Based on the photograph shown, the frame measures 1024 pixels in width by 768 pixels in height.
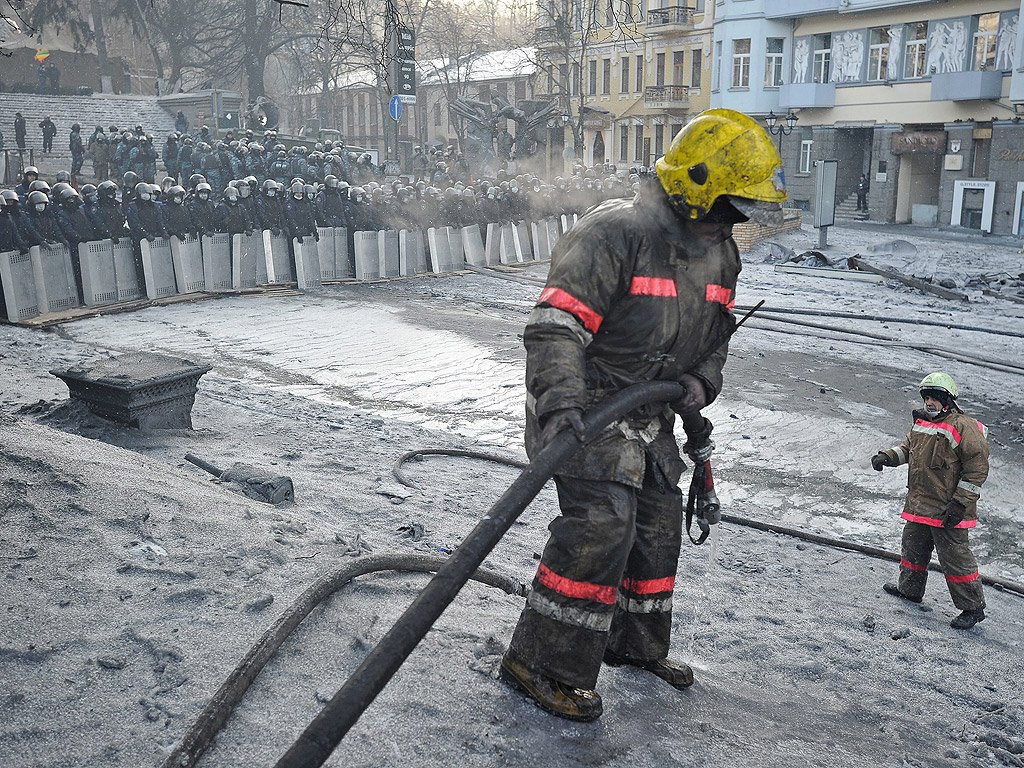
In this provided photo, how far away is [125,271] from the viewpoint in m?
13.9

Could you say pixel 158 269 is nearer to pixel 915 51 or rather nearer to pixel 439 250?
pixel 439 250

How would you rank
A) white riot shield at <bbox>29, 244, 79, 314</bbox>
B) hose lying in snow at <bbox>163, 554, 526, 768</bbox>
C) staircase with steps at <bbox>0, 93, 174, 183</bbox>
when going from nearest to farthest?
1. hose lying in snow at <bbox>163, 554, 526, 768</bbox>
2. white riot shield at <bbox>29, 244, 79, 314</bbox>
3. staircase with steps at <bbox>0, 93, 174, 183</bbox>

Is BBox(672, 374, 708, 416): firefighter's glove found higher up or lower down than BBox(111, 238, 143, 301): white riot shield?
higher up

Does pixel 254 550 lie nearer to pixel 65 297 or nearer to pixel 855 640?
pixel 855 640

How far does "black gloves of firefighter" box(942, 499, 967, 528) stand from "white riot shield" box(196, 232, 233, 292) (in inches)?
499

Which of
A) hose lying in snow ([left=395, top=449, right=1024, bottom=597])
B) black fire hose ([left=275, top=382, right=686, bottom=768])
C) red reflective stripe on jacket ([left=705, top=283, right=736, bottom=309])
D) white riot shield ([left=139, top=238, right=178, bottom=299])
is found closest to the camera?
black fire hose ([left=275, top=382, right=686, bottom=768])

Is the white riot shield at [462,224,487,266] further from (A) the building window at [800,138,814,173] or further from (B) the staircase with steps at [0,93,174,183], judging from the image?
(A) the building window at [800,138,814,173]

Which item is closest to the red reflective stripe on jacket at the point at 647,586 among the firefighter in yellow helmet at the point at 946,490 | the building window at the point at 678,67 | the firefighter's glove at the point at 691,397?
the firefighter's glove at the point at 691,397

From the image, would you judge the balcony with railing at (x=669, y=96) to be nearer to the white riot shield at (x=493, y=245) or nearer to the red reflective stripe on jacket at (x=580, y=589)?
the white riot shield at (x=493, y=245)

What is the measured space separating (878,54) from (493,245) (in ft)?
73.0

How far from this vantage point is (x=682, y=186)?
119 inches

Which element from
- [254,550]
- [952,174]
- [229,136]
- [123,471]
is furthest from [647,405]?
[952,174]

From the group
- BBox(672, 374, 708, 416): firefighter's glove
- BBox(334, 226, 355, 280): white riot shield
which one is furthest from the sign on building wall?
BBox(672, 374, 708, 416): firefighter's glove

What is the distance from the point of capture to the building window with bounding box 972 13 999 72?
29953 mm
